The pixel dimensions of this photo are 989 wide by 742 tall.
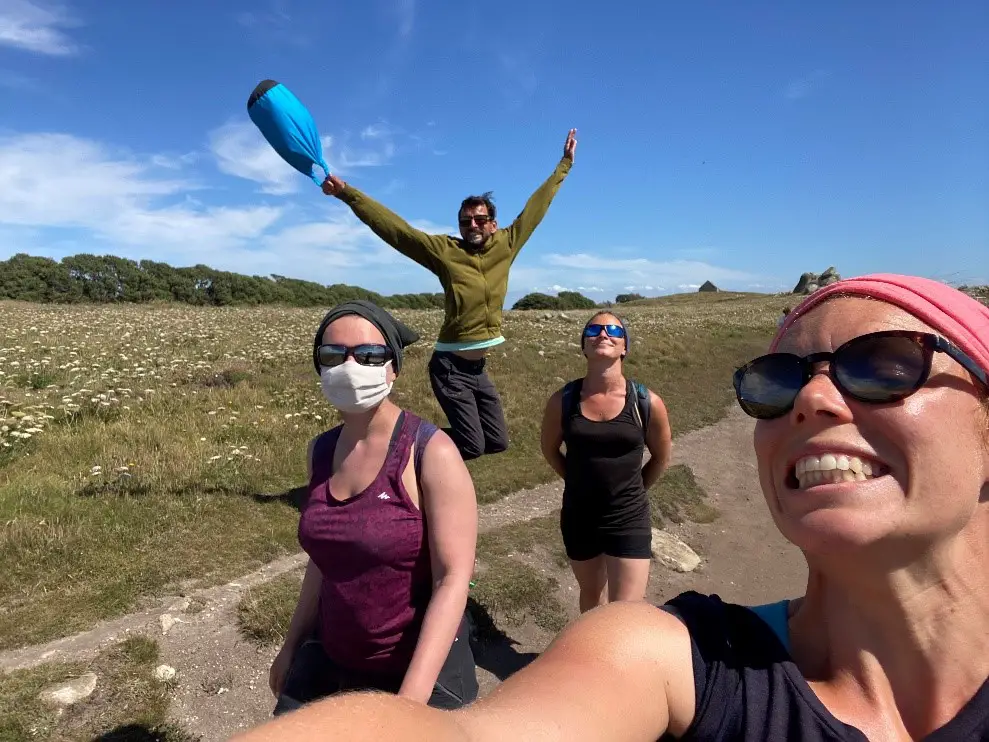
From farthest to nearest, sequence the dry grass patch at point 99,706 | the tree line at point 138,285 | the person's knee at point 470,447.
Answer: the tree line at point 138,285, the person's knee at point 470,447, the dry grass patch at point 99,706

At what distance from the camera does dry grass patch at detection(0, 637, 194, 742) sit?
3.75 m

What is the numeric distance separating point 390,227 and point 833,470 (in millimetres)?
4591

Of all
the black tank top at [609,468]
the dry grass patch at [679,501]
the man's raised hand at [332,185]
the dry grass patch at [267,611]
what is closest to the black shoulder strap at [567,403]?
the black tank top at [609,468]

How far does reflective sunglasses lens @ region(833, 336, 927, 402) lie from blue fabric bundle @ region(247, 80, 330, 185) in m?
4.74

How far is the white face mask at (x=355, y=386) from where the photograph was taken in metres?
2.81

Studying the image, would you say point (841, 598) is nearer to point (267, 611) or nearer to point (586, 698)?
point (586, 698)

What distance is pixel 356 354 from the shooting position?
9.69 feet

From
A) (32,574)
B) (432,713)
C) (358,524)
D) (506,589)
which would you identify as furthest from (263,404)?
(432,713)

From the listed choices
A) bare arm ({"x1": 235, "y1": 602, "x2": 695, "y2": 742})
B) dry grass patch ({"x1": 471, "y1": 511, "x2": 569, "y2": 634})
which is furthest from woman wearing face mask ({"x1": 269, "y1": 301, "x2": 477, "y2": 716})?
dry grass patch ({"x1": 471, "y1": 511, "x2": 569, "y2": 634})

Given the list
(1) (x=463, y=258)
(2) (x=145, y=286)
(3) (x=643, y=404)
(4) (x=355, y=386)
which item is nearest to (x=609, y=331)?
(3) (x=643, y=404)

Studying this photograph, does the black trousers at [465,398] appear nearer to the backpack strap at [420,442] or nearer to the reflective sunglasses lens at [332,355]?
the reflective sunglasses lens at [332,355]

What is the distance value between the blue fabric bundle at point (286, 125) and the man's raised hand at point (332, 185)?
3.4 inches

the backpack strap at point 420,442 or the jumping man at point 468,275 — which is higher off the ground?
the jumping man at point 468,275

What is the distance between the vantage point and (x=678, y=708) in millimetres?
1675
